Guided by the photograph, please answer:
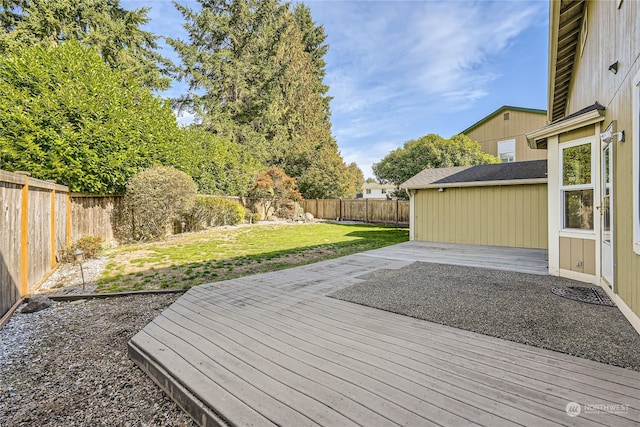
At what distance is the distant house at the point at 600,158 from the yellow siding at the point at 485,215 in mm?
2847

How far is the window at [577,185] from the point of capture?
178 inches

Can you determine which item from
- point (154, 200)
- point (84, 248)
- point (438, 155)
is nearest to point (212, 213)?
point (154, 200)

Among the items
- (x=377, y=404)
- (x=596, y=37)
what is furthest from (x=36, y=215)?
(x=596, y=37)

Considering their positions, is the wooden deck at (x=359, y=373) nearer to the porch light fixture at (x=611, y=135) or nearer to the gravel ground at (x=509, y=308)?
the gravel ground at (x=509, y=308)

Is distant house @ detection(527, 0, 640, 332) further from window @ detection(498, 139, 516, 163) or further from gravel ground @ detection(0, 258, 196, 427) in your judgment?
window @ detection(498, 139, 516, 163)

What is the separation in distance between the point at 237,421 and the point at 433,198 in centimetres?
932

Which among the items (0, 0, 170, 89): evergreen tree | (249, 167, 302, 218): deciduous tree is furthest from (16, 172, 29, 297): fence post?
(0, 0, 170, 89): evergreen tree

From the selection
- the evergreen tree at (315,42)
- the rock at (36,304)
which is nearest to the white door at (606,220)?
the rock at (36,304)

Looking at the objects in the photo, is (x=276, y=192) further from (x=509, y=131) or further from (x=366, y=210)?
(x=509, y=131)

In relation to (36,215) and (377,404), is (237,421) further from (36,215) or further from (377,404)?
(36,215)

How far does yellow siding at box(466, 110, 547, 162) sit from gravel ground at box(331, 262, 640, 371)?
1371cm

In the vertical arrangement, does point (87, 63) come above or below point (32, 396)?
above

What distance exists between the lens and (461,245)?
889 cm

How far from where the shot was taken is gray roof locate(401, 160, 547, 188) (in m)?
8.37
